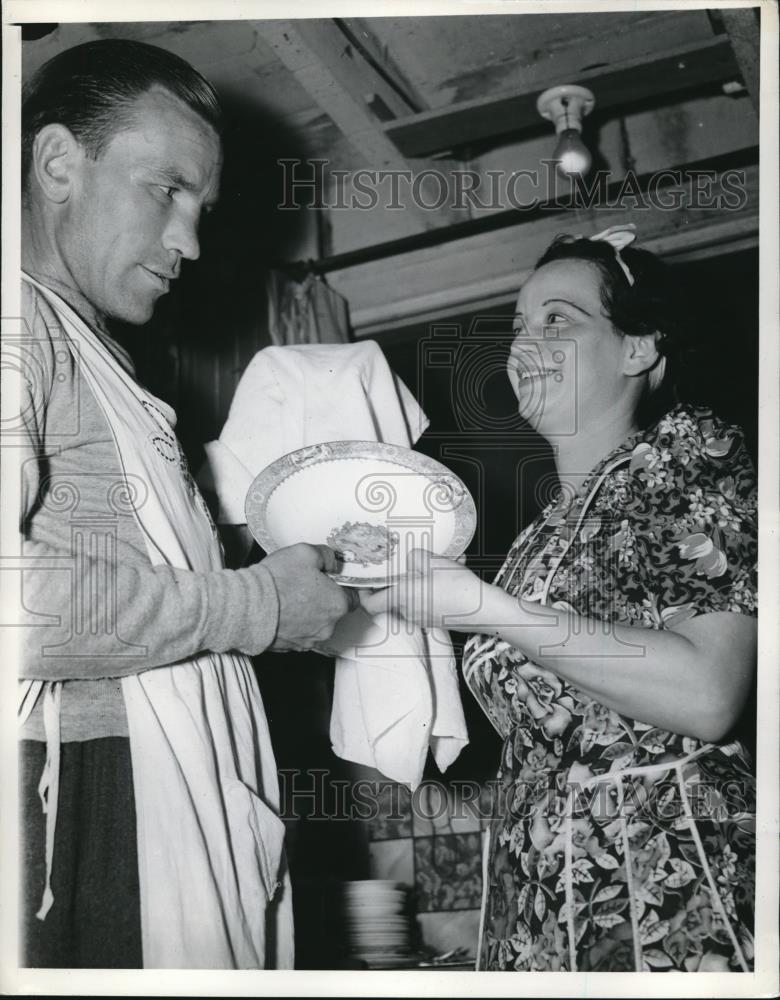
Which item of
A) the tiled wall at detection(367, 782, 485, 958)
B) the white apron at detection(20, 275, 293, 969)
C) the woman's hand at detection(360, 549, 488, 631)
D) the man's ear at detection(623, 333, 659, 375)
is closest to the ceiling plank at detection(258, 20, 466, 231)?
the man's ear at detection(623, 333, 659, 375)

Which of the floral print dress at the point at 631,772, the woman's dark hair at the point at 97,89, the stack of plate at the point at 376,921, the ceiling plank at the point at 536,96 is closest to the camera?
the floral print dress at the point at 631,772

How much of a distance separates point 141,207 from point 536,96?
79cm

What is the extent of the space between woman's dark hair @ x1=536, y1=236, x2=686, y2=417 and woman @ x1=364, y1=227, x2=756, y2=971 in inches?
5.5

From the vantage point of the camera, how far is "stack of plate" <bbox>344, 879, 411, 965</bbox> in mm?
1884

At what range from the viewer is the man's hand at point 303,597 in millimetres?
1605

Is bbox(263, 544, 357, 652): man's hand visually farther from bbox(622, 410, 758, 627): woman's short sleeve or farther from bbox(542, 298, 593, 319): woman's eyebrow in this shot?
bbox(542, 298, 593, 319): woman's eyebrow

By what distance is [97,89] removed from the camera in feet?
5.90

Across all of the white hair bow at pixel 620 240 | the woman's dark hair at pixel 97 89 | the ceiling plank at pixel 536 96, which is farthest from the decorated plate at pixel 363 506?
the ceiling plank at pixel 536 96

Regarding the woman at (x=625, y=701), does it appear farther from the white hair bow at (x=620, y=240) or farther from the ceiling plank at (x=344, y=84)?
the ceiling plank at (x=344, y=84)

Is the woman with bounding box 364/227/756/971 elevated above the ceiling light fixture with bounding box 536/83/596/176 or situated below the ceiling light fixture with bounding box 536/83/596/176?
below

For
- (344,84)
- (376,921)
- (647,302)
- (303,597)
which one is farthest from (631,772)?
(344,84)

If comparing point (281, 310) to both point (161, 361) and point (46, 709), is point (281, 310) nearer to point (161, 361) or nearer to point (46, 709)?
point (161, 361)

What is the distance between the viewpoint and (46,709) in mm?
1573

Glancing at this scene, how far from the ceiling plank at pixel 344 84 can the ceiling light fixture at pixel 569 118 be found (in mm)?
230
